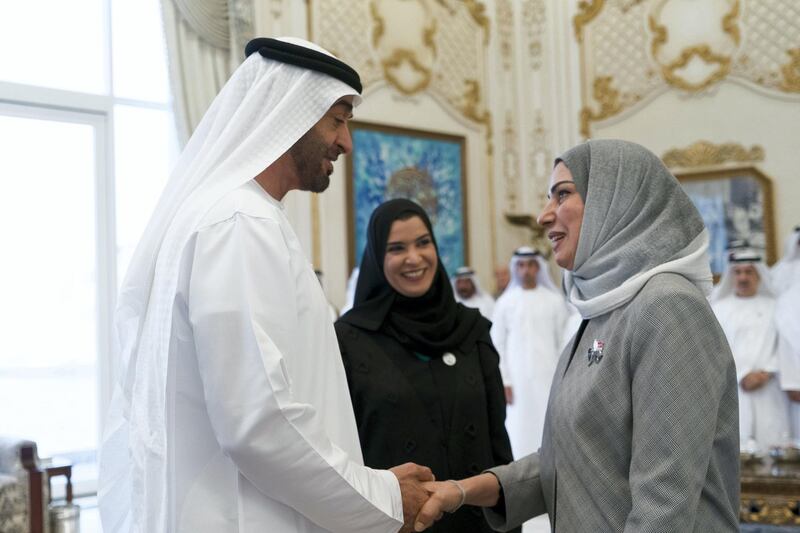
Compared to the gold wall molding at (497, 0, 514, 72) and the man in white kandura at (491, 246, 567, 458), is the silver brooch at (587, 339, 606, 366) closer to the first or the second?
the man in white kandura at (491, 246, 567, 458)

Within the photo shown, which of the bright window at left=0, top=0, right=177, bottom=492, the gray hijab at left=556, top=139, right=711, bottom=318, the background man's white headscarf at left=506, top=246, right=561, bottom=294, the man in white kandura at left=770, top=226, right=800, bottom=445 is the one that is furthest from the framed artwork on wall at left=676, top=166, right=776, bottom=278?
the gray hijab at left=556, top=139, right=711, bottom=318

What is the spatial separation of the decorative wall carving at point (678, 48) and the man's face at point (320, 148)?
710cm

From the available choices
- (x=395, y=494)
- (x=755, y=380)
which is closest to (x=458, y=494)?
(x=395, y=494)

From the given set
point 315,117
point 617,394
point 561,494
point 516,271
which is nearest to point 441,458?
point 561,494

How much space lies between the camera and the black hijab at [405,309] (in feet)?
9.05

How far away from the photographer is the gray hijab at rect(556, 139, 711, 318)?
1760 mm

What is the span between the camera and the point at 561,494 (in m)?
1.86

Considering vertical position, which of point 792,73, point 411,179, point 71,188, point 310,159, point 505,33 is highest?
point 505,33

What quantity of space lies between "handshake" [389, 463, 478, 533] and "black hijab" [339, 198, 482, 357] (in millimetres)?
697

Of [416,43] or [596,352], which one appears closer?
[596,352]

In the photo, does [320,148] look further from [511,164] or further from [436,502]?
[511,164]

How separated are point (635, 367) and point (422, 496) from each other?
2.10 ft

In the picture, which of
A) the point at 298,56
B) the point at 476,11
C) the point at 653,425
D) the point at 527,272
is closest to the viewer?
the point at 653,425

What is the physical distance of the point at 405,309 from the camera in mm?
2844
